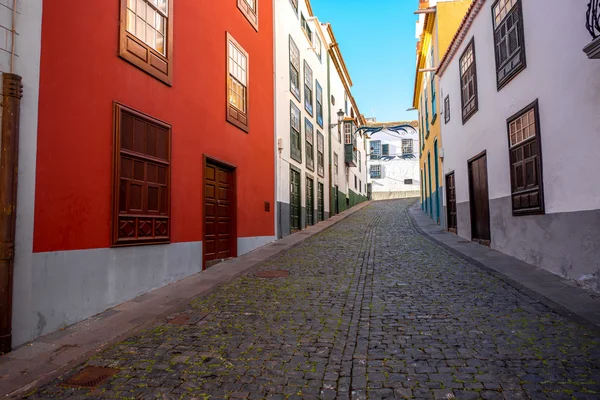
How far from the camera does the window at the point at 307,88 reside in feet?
58.1

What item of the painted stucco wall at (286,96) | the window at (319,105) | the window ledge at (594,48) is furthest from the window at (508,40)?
the window at (319,105)

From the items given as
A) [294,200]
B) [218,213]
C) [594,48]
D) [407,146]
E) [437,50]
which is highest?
[407,146]

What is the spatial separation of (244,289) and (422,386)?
3929mm

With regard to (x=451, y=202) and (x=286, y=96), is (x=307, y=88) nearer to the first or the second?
(x=286, y=96)

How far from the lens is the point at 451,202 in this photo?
14.0 m

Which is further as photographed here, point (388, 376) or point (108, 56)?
point (108, 56)

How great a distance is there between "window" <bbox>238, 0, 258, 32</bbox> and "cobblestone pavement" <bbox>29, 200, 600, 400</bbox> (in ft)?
24.4

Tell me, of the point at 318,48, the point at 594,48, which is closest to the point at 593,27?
the point at 594,48

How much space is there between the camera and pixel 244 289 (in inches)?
265

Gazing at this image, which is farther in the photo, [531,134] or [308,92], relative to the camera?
[308,92]

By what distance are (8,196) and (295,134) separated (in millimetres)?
12426

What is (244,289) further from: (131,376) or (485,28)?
(485,28)

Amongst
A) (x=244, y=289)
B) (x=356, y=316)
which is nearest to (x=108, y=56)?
(x=244, y=289)

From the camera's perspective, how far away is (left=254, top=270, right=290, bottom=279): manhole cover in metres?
7.67
